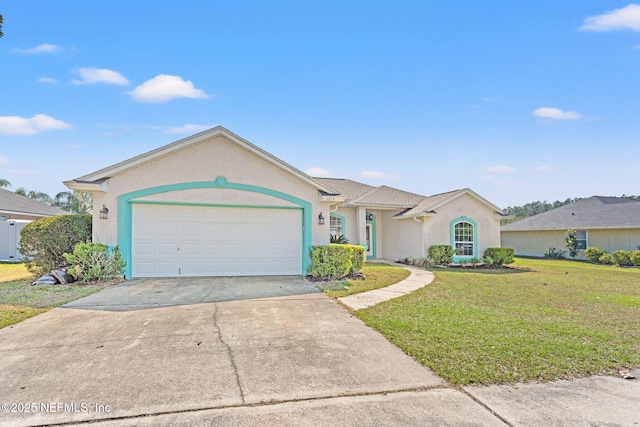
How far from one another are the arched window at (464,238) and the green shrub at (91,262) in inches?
590

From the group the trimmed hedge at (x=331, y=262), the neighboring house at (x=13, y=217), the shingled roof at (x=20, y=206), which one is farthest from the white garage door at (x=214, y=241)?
the shingled roof at (x=20, y=206)

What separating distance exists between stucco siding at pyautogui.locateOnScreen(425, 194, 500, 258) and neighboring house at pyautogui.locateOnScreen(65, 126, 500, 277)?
23.4 feet

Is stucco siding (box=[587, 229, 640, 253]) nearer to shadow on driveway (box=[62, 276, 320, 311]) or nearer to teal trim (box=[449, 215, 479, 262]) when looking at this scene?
teal trim (box=[449, 215, 479, 262])

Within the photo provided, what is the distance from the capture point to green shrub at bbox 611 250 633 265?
18.9 meters

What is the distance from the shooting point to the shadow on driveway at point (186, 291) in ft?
24.0

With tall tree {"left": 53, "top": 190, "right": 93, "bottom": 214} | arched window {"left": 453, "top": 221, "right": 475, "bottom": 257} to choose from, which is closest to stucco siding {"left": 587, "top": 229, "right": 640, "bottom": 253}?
arched window {"left": 453, "top": 221, "right": 475, "bottom": 257}

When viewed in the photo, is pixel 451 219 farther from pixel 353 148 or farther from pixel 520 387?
pixel 520 387

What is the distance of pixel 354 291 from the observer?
9.01 metres

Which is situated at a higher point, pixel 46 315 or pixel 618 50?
pixel 618 50

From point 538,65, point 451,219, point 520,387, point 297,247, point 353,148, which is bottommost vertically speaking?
point 520,387

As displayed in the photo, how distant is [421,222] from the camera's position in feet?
56.5

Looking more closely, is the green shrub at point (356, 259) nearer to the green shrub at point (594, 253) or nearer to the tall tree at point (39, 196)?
the green shrub at point (594, 253)

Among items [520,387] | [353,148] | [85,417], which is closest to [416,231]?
[353,148]

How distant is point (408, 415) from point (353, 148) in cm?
1586
